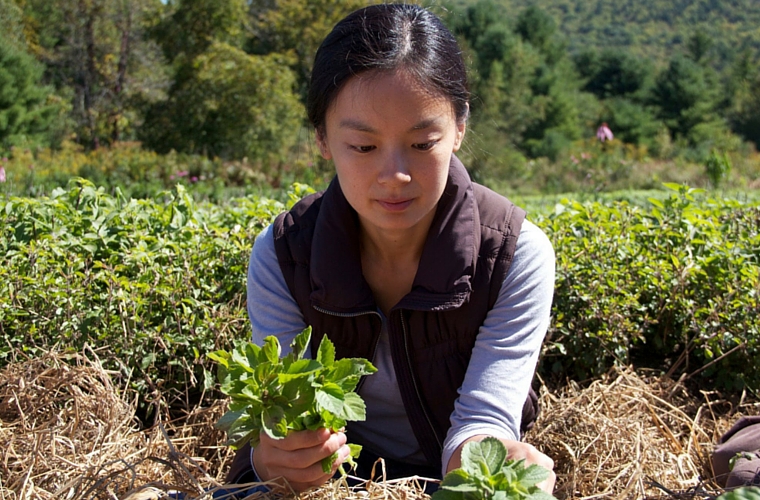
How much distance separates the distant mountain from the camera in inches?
1844

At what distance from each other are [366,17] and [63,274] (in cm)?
123

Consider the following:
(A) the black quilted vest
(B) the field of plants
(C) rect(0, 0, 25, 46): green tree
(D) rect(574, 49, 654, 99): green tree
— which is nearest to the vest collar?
(A) the black quilted vest

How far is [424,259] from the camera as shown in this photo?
60.0 inches

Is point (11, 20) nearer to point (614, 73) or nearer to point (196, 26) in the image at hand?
point (196, 26)

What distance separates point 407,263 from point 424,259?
11 centimetres

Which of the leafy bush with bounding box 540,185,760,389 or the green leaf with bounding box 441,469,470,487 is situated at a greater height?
the green leaf with bounding box 441,469,470,487

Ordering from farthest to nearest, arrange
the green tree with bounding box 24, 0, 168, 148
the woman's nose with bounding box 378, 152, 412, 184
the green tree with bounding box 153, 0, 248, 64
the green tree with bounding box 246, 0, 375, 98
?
1. the green tree with bounding box 24, 0, 168, 148
2. the green tree with bounding box 246, 0, 375, 98
3. the green tree with bounding box 153, 0, 248, 64
4. the woman's nose with bounding box 378, 152, 412, 184

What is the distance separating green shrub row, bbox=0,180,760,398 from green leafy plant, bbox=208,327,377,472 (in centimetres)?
97

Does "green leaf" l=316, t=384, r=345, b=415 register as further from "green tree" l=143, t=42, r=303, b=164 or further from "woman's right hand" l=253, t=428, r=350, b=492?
"green tree" l=143, t=42, r=303, b=164

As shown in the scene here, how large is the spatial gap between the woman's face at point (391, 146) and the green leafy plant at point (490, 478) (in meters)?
0.50

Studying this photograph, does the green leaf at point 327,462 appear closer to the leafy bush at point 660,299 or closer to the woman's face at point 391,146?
the woman's face at point 391,146

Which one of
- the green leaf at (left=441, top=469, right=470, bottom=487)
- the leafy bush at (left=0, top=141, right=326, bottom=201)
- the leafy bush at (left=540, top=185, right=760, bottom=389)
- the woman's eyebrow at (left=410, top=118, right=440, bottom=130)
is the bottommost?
the leafy bush at (left=0, top=141, right=326, bottom=201)

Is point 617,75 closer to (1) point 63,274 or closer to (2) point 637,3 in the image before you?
(2) point 637,3

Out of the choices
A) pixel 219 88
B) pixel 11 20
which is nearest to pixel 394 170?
pixel 219 88
